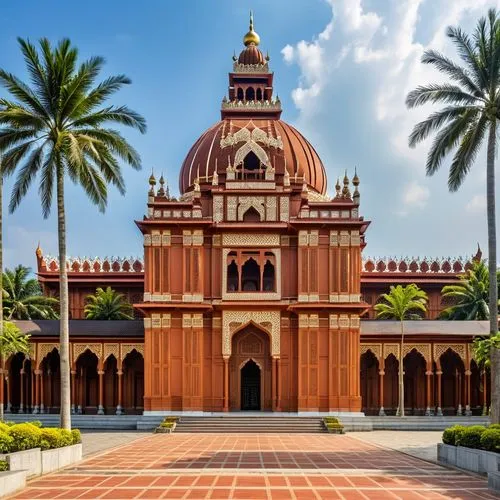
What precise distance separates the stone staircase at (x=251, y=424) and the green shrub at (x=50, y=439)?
13.3 meters

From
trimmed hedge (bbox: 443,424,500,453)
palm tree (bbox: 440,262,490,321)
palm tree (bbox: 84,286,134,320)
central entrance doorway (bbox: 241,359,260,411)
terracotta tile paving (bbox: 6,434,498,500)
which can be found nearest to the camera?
terracotta tile paving (bbox: 6,434,498,500)

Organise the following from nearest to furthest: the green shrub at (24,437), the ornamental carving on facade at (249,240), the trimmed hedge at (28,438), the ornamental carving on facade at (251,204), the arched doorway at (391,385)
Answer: the trimmed hedge at (28,438) < the green shrub at (24,437) < the ornamental carving on facade at (249,240) < the ornamental carving on facade at (251,204) < the arched doorway at (391,385)

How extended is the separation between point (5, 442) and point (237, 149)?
1075 inches

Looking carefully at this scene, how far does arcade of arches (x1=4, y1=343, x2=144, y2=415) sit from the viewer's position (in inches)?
1510

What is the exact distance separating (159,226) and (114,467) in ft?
60.5

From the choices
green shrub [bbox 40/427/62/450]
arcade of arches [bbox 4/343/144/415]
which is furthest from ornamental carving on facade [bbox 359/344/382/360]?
green shrub [bbox 40/427/62/450]

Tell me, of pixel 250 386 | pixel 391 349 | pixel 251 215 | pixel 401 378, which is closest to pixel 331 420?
pixel 401 378

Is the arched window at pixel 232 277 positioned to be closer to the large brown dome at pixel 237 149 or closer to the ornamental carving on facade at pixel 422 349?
the large brown dome at pixel 237 149

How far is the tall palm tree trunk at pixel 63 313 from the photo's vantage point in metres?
23.8

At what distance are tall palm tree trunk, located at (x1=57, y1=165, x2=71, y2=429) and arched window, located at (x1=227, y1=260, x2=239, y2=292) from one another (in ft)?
45.7

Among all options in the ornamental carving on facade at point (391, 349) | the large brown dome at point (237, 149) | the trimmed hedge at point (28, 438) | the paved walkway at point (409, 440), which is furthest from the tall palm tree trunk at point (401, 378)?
the trimmed hedge at point (28, 438)

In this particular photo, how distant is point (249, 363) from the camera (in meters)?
38.1

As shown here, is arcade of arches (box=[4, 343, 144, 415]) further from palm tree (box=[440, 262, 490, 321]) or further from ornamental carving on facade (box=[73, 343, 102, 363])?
palm tree (box=[440, 262, 490, 321])

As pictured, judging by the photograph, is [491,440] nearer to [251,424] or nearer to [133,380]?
[251,424]
